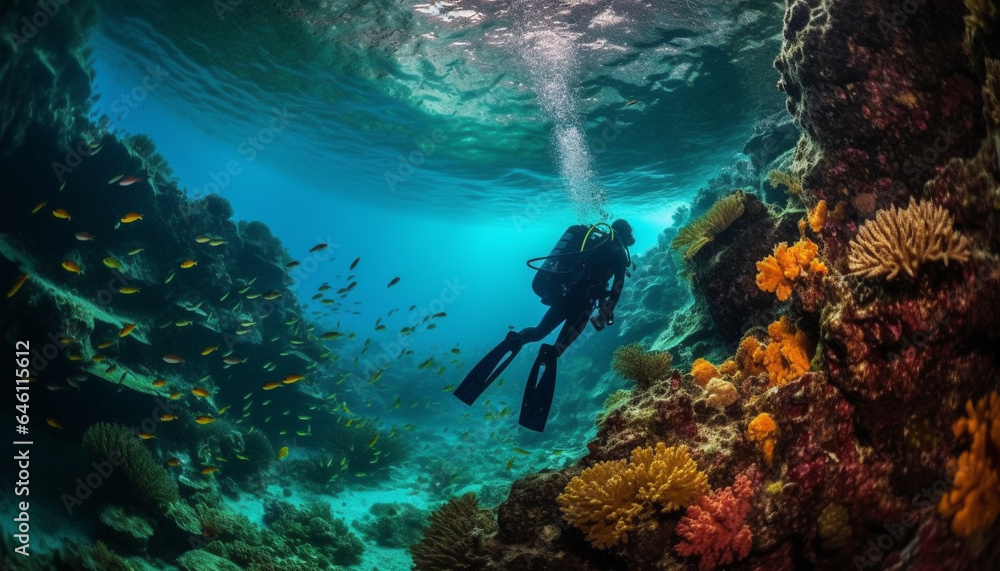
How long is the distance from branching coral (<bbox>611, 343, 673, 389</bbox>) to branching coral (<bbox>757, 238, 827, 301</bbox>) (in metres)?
1.39

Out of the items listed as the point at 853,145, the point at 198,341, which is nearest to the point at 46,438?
the point at 198,341

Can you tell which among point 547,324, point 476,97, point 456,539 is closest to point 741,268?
point 547,324

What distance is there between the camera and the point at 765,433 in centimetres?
318

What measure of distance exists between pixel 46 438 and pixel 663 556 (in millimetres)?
12133

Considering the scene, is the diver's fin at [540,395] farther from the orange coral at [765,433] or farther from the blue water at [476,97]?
the orange coral at [765,433]

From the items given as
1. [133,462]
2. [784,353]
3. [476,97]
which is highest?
[476,97]

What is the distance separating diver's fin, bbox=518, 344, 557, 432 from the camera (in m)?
7.05

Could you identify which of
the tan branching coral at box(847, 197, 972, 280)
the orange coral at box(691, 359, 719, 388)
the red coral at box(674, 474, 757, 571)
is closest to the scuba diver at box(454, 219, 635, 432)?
the orange coral at box(691, 359, 719, 388)

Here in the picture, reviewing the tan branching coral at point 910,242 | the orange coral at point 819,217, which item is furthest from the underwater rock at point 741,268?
the tan branching coral at point 910,242

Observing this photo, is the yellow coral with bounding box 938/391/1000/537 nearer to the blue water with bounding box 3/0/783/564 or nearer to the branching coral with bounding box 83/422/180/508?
the blue water with bounding box 3/0/783/564

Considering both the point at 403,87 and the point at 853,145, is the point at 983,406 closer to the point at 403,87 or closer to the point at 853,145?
the point at 853,145

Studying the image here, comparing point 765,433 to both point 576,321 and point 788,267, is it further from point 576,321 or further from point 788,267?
point 576,321

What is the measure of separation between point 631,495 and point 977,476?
1.80 metres

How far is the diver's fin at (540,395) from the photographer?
277 inches
